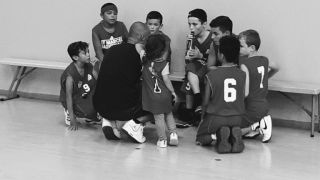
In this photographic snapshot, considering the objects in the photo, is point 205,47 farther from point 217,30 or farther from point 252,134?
point 252,134

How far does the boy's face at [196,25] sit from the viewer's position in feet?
16.5

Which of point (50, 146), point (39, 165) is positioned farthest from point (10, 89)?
point (39, 165)

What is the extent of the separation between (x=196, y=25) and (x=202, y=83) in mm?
549

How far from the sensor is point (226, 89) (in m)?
4.29

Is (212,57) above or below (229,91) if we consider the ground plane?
above

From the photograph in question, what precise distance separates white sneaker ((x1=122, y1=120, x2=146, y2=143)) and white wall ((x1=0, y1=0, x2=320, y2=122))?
1.18 metres


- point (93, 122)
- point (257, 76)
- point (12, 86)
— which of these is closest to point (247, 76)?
point (257, 76)

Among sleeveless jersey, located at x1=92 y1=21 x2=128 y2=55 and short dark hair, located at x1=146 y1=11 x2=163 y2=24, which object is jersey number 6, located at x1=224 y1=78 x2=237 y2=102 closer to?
short dark hair, located at x1=146 y1=11 x2=163 y2=24

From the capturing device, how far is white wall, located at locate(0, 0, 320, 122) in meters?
4.97

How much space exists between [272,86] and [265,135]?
0.51m

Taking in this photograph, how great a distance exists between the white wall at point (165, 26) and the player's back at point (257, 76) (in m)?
0.51

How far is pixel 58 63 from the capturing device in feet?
19.6

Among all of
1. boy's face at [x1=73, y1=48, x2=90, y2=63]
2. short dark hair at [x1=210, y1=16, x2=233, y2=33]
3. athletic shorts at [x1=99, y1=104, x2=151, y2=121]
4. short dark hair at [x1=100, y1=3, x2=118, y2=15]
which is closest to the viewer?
athletic shorts at [x1=99, y1=104, x2=151, y2=121]

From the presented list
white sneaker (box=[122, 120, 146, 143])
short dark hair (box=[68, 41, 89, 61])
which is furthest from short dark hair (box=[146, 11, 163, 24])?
white sneaker (box=[122, 120, 146, 143])
